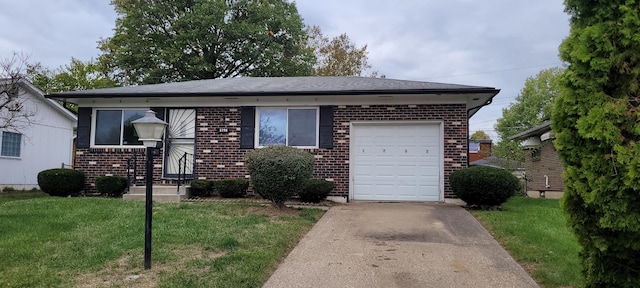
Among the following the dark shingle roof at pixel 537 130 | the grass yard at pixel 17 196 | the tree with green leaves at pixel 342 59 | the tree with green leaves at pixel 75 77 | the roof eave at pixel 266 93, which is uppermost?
the tree with green leaves at pixel 342 59

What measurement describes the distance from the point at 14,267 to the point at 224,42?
23.0 m

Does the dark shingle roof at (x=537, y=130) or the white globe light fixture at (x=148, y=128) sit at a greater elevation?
the dark shingle roof at (x=537, y=130)

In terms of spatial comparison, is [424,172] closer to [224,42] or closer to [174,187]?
[174,187]

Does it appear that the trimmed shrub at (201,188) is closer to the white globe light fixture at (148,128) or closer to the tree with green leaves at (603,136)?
the white globe light fixture at (148,128)

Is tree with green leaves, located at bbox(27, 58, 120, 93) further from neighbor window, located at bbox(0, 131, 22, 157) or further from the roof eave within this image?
the roof eave

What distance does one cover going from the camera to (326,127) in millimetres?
10711

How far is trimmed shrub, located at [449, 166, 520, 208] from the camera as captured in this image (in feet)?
27.6

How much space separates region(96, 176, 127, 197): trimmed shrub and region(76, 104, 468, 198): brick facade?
1.79ft

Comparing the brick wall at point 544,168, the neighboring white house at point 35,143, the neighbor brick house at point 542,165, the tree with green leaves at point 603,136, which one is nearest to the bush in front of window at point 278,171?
the tree with green leaves at point 603,136

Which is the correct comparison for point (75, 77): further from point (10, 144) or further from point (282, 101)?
point (282, 101)

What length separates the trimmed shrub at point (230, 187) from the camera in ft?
33.9

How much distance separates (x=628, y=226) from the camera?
2.72 meters

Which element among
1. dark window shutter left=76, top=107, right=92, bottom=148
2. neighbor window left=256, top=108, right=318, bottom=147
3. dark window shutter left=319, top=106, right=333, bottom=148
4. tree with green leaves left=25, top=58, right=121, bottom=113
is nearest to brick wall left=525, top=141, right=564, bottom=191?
dark window shutter left=319, top=106, right=333, bottom=148

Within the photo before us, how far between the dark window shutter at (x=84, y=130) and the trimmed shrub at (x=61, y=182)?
86cm
